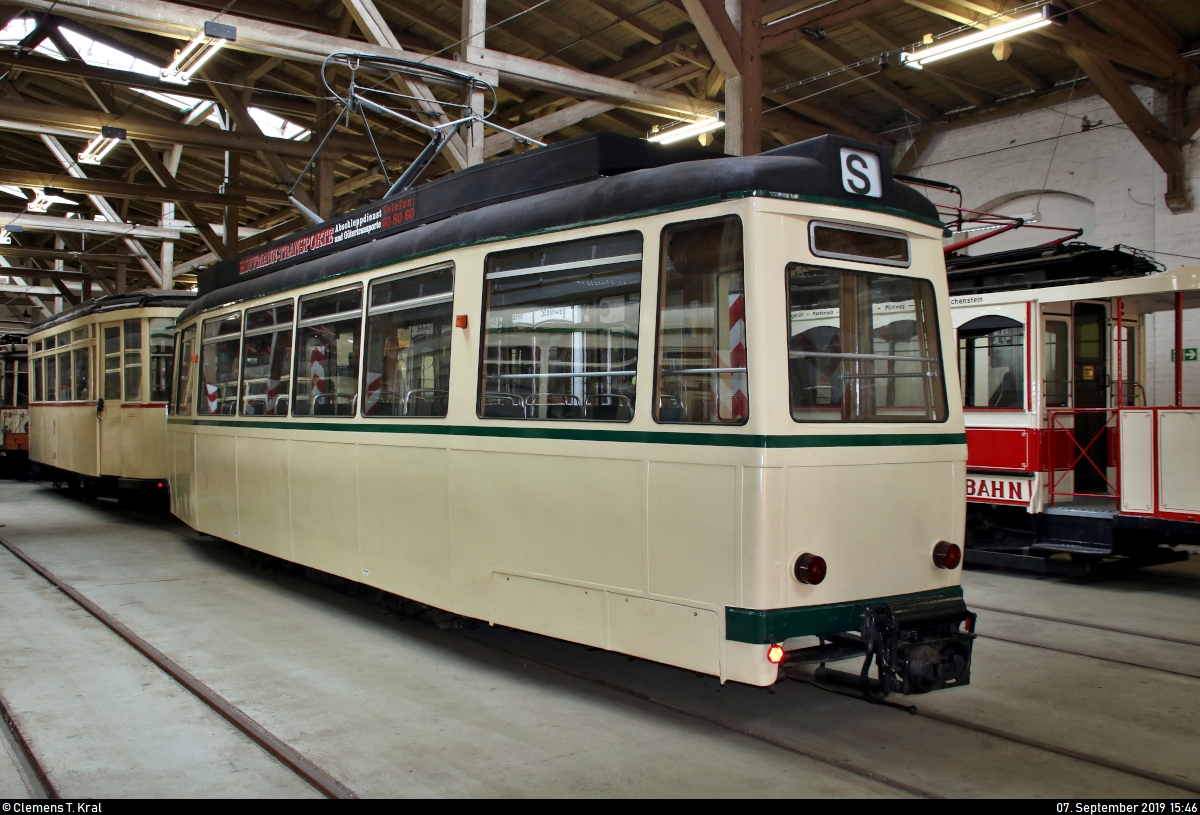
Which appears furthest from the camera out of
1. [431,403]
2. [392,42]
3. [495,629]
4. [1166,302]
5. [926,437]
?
[392,42]

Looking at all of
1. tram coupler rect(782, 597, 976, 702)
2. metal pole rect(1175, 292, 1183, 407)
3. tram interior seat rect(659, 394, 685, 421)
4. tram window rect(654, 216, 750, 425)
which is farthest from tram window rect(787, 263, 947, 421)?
metal pole rect(1175, 292, 1183, 407)

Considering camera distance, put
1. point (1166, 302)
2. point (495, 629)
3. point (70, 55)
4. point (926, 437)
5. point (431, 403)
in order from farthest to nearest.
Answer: point (70, 55)
point (1166, 302)
point (495, 629)
point (431, 403)
point (926, 437)

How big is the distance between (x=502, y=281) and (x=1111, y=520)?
20.7ft

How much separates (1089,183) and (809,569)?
40.8 feet

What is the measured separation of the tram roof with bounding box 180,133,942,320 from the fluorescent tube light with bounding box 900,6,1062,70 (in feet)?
19.2

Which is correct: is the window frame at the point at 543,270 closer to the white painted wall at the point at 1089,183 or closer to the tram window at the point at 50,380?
the white painted wall at the point at 1089,183

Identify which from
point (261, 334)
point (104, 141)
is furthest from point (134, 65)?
point (261, 334)

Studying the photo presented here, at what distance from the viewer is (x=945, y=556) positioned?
15.1 feet

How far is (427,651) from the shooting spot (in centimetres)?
599

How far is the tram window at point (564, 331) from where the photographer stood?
Answer: 180 inches

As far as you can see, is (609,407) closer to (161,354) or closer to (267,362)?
(267,362)

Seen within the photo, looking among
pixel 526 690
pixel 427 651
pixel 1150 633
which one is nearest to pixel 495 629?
pixel 427 651
